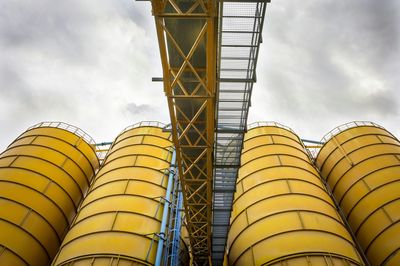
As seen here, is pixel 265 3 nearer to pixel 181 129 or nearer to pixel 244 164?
pixel 181 129

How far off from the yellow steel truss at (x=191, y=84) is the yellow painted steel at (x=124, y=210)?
1.48 meters

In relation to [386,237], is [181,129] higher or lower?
higher

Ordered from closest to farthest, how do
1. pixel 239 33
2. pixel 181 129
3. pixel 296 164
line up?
pixel 239 33 → pixel 181 129 → pixel 296 164

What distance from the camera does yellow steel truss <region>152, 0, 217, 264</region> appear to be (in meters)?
5.52

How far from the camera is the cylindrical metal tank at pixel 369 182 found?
888 centimetres

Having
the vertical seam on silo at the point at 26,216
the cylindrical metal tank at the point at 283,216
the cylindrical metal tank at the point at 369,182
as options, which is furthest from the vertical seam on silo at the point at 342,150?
the vertical seam on silo at the point at 26,216

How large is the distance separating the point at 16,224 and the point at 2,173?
248cm

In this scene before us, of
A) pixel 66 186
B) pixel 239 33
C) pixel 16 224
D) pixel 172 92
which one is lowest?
pixel 16 224

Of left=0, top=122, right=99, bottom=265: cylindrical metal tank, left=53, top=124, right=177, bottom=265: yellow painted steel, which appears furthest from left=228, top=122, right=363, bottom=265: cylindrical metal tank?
left=0, top=122, right=99, bottom=265: cylindrical metal tank

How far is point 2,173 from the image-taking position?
10570 millimetres

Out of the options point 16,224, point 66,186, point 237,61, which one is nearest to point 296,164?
point 237,61

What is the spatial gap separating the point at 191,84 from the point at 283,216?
4.99 metres

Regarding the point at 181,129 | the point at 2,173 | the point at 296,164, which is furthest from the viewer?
the point at 296,164

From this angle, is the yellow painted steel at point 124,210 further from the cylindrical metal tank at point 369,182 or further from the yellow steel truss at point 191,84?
the cylindrical metal tank at point 369,182
